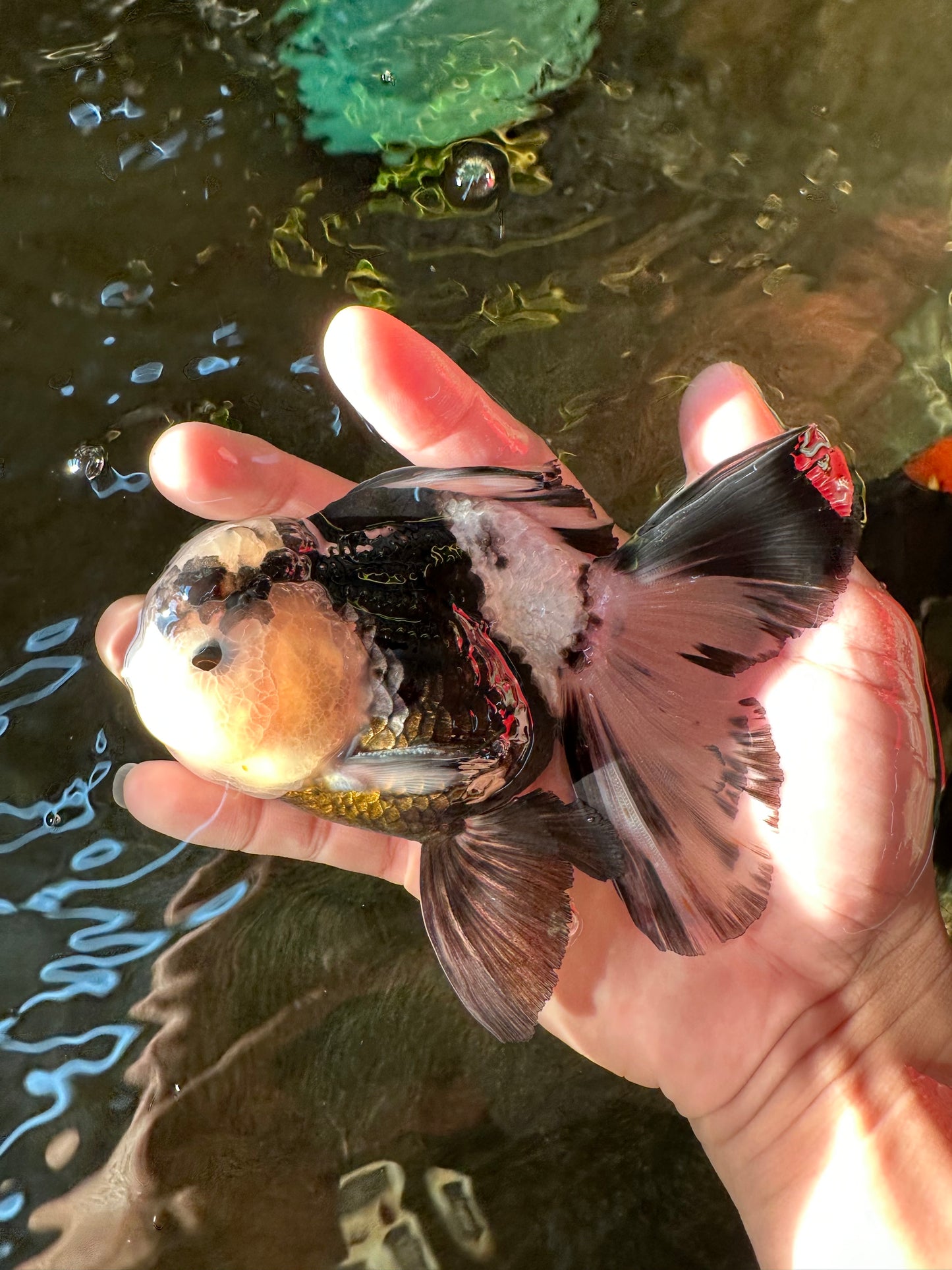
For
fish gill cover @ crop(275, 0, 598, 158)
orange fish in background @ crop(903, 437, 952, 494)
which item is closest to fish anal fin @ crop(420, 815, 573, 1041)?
orange fish in background @ crop(903, 437, 952, 494)

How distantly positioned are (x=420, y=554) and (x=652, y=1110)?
136 cm

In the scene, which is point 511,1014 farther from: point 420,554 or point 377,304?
point 377,304

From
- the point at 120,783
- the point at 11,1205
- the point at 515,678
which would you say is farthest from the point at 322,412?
the point at 11,1205

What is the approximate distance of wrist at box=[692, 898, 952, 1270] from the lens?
4.73ft

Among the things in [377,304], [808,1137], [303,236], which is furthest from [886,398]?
[808,1137]

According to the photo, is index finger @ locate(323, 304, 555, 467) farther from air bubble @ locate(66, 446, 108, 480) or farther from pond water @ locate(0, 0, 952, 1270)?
air bubble @ locate(66, 446, 108, 480)

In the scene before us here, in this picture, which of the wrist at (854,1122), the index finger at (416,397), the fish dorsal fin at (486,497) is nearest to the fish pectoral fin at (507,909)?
the fish dorsal fin at (486,497)

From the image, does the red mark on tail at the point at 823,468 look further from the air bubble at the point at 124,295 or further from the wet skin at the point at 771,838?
the air bubble at the point at 124,295

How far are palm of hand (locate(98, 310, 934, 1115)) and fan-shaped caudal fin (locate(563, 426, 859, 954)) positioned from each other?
9cm

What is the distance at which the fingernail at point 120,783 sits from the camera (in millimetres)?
1738

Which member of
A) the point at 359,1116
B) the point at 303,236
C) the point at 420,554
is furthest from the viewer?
the point at 303,236

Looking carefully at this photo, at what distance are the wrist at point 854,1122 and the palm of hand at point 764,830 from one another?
4cm

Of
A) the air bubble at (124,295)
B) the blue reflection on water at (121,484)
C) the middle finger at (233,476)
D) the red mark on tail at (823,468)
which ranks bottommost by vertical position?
the blue reflection on water at (121,484)

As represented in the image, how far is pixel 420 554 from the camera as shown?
1.28m
